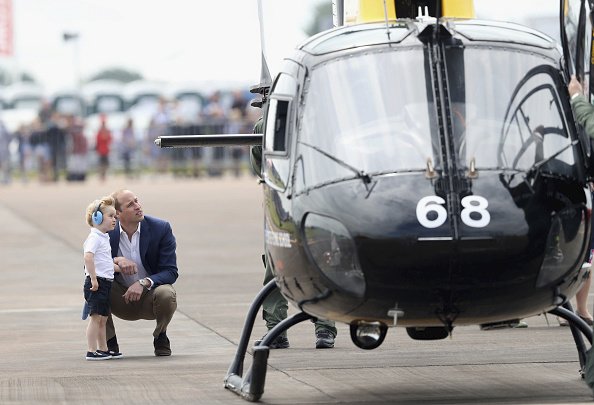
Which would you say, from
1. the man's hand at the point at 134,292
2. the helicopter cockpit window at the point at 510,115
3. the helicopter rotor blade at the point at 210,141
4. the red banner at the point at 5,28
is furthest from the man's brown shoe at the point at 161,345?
the red banner at the point at 5,28

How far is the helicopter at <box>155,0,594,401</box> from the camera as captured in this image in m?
7.62

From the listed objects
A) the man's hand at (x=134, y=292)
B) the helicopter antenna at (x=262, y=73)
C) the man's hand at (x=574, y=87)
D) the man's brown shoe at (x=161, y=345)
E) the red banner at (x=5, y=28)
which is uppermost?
the red banner at (x=5, y=28)

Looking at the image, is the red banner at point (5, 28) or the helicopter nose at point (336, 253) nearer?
the helicopter nose at point (336, 253)

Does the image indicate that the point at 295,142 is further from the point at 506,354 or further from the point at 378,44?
the point at 506,354

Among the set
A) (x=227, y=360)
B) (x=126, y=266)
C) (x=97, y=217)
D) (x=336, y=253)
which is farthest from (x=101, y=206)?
(x=336, y=253)

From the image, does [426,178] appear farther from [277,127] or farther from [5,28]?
[5,28]

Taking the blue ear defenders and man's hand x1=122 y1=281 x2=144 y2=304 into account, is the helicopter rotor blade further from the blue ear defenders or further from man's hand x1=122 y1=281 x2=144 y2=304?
man's hand x1=122 y1=281 x2=144 y2=304

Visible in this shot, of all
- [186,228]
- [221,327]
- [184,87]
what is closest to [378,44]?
[221,327]

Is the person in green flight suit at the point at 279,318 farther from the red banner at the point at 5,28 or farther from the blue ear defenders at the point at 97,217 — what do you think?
the red banner at the point at 5,28

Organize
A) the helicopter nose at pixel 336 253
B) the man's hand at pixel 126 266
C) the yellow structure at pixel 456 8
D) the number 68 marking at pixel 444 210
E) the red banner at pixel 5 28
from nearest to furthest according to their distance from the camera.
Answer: the number 68 marking at pixel 444 210 < the helicopter nose at pixel 336 253 < the yellow structure at pixel 456 8 < the man's hand at pixel 126 266 < the red banner at pixel 5 28

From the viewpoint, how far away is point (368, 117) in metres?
8.16

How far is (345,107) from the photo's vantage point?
8.23 metres

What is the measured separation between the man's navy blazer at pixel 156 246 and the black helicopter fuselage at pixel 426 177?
2.18 m

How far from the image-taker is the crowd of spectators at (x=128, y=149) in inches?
1708
